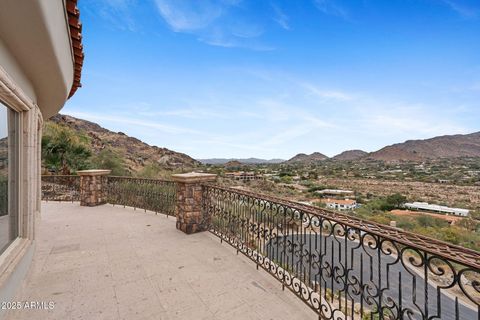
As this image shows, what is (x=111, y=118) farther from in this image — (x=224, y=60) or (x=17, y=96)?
(x=17, y=96)

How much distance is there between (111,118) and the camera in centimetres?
2861

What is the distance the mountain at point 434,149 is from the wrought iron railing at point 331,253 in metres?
118

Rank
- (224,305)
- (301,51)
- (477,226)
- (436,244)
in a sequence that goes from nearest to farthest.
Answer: (436,244) < (224,305) < (301,51) < (477,226)

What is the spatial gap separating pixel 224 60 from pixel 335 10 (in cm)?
665

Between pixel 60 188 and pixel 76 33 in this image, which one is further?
pixel 60 188

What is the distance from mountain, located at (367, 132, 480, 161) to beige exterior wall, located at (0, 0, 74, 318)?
121 m

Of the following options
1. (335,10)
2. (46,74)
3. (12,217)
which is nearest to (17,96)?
(46,74)

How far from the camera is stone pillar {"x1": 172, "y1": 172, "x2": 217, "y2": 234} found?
211 inches

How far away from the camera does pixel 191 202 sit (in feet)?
17.8

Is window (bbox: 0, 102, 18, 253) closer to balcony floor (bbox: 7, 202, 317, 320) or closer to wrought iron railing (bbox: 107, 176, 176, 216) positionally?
balcony floor (bbox: 7, 202, 317, 320)

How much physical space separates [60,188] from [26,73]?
34.8 ft

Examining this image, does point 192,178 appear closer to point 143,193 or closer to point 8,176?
point 8,176

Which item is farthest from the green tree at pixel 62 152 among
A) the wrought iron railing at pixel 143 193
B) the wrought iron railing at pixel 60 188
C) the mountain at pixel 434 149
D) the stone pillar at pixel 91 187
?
the mountain at pixel 434 149

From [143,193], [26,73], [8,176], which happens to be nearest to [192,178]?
[8,176]
